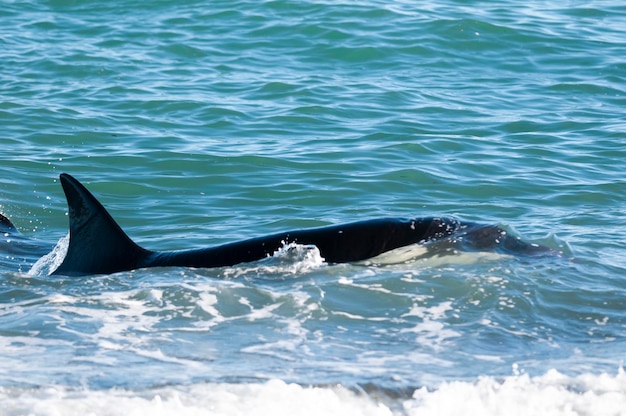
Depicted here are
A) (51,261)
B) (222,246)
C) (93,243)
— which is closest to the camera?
(93,243)

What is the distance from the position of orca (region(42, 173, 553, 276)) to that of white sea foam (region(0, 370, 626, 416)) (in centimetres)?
241

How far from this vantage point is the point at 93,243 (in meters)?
8.37

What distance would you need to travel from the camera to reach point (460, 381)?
6094mm

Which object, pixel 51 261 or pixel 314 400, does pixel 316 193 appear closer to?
pixel 51 261

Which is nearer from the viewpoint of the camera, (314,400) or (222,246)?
(314,400)

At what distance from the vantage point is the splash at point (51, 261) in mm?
8742

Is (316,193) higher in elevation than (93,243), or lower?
lower

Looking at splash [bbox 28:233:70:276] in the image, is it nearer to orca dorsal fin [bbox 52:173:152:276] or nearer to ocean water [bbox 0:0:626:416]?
ocean water [bbox 0:0:626:416]

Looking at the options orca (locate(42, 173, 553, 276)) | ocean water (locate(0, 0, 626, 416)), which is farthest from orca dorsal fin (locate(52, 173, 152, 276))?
ocean water (locate(0, 0, 626, 416))

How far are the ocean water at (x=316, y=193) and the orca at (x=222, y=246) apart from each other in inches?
5.9

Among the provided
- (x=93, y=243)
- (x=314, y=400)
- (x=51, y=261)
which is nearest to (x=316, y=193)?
(x=51, y=261)

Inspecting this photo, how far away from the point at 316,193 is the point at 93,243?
350cm

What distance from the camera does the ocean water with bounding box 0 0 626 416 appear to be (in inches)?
241

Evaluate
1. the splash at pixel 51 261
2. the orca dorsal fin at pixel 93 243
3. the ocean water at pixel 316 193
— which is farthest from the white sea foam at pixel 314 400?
the splash at pixel 51 261
